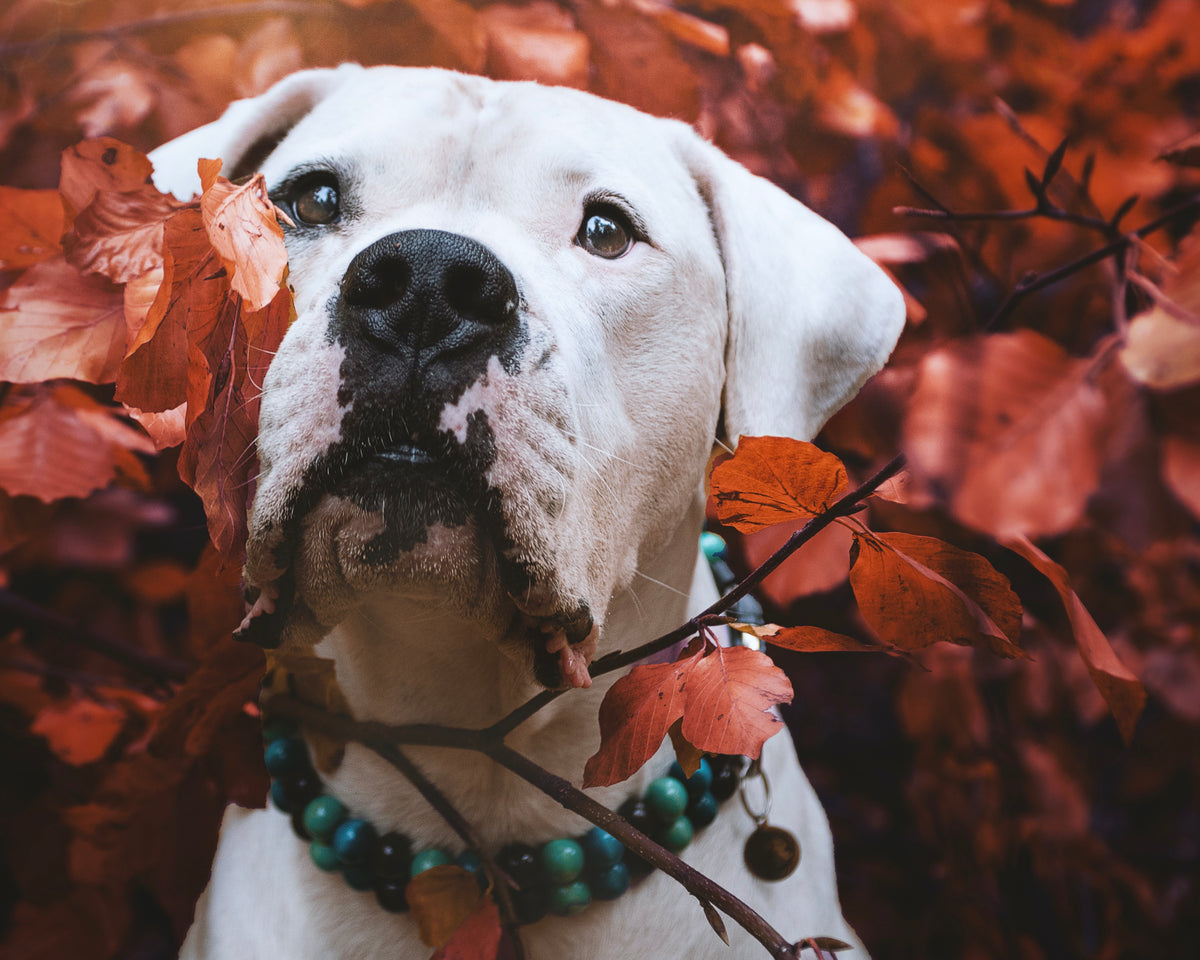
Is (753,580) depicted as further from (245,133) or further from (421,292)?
(245,133)

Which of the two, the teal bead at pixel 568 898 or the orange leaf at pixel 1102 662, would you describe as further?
the teal bead at pixel 568 898

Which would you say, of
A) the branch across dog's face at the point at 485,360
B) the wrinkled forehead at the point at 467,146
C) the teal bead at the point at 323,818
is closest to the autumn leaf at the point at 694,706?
the branch across dog's face at the point at 485,360

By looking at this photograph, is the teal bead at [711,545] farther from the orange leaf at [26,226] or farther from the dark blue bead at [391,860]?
the orange leaf at [26,226]

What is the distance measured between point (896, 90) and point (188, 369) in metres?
2.00

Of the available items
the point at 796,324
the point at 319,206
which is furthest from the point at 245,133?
the point at 796,324

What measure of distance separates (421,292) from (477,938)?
818mm

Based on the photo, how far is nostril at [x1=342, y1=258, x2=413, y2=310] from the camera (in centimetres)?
95

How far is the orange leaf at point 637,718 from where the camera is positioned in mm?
978

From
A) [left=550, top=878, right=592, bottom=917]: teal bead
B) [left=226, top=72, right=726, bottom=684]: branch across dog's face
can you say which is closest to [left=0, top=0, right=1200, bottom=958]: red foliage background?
[left=226, top=72, right=726, bottom=684]: branch across dog's face

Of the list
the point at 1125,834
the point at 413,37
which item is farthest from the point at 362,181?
the point at 1125,834

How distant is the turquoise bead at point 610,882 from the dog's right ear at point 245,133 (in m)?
1.26

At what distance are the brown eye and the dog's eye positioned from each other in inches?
14.8

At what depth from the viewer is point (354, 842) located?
4.10ft

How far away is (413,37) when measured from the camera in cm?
187
